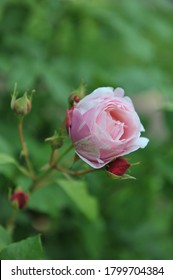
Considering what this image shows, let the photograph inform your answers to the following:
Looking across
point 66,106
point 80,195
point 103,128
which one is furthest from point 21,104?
point 66,106

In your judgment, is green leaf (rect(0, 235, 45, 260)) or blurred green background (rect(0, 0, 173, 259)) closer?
green leaf (rect(0, 235, 45, 260))

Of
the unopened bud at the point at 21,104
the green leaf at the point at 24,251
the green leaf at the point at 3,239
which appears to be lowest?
the green leaf at the point at 3,239

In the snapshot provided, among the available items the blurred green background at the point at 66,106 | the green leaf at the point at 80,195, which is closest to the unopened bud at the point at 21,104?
the green leaf at the point at 80,195

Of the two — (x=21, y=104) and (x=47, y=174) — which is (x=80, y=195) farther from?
(x=21, y=104)

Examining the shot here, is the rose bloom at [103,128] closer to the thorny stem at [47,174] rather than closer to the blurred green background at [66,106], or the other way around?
the thorny stem at [47,174]

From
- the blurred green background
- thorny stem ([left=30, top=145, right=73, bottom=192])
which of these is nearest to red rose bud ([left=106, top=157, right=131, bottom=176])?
thorny stem ([left=30, top=145, right=73, bottom=192])

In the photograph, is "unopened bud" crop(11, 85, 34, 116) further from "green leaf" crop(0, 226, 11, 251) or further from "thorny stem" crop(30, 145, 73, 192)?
"green leaf" crop(0, 226, 11, 251)
